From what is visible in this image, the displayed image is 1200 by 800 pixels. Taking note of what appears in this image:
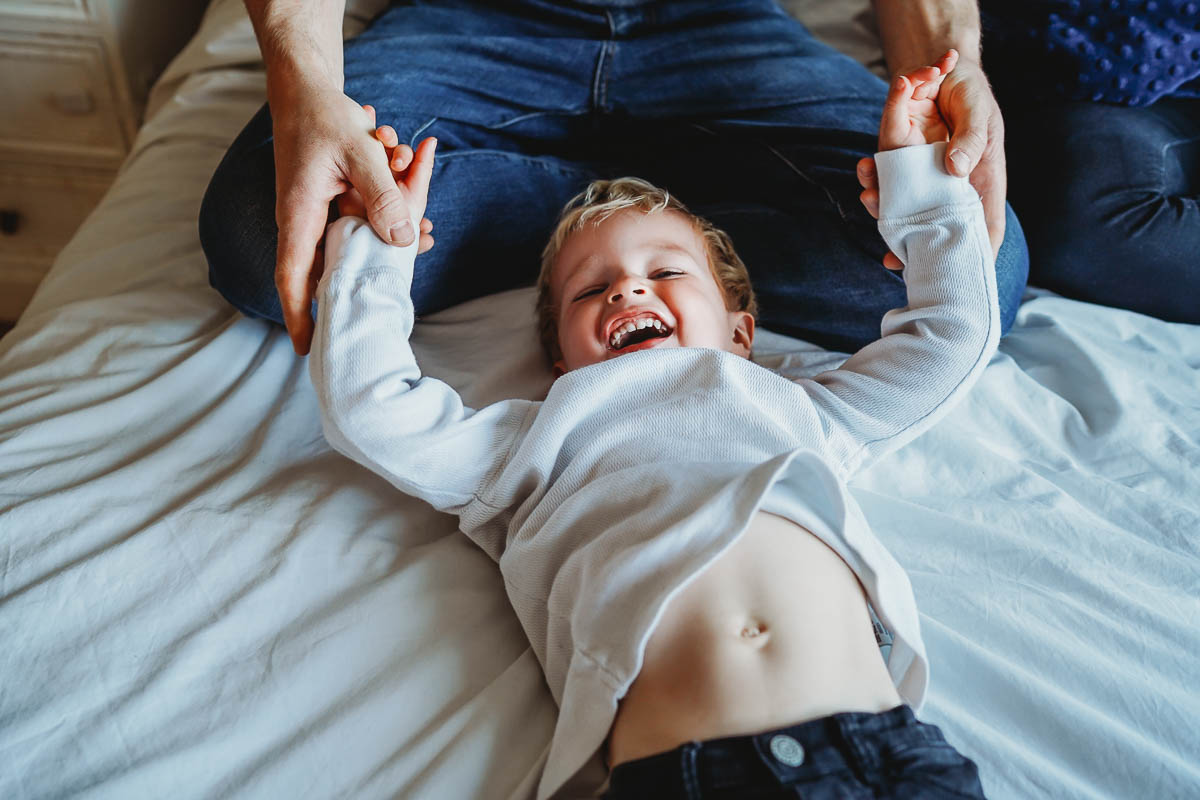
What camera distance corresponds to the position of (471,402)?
0.95 metres

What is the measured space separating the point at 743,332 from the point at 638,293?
0.17m

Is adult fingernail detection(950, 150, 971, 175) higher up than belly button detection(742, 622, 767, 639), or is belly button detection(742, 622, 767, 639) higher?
adult fingernail detection(950, 150, 971, 175)

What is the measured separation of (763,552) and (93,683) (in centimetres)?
55

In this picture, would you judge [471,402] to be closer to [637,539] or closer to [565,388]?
[565,388]

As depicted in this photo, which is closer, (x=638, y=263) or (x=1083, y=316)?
(x=638, y=263)

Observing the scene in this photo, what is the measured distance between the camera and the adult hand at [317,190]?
0.79m

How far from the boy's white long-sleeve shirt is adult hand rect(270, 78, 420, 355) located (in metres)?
0.03

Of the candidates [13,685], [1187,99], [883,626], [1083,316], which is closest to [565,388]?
[883,626]

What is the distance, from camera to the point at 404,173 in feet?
2.79

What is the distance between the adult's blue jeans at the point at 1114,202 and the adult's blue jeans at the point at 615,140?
15cm

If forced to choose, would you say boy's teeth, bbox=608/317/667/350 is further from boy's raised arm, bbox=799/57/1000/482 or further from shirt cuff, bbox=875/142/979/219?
shirt cuff, bbox=875/142/979/219

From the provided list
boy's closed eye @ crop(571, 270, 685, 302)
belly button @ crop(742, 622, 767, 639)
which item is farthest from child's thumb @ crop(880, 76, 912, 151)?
belly button @ crop(742, 622, 767, 639)

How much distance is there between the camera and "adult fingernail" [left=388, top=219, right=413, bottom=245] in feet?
2.60

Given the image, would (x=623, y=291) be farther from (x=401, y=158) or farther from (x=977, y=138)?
(x=977, y=138)
